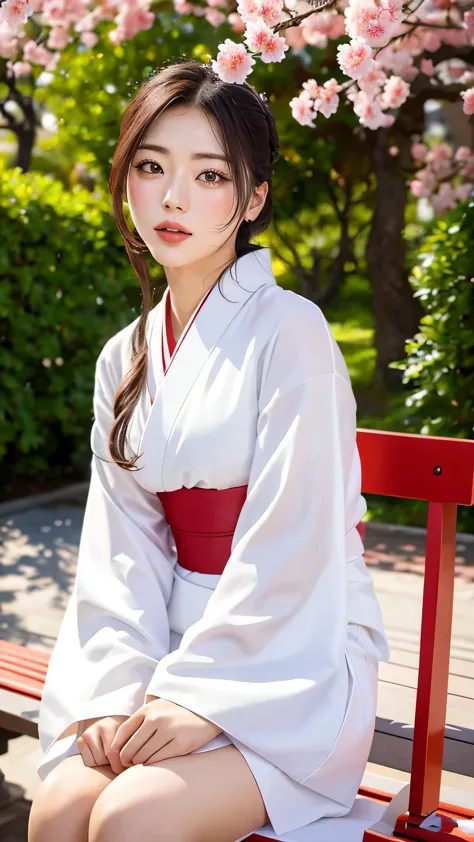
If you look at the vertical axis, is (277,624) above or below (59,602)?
above

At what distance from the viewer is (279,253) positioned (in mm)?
9289

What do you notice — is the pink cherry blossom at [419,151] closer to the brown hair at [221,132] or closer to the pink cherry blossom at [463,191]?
the pink cherry blossom at [463,191]

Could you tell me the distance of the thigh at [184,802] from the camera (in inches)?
63.9

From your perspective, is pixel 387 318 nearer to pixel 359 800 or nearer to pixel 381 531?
pixel 381 531

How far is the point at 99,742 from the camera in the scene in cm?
181

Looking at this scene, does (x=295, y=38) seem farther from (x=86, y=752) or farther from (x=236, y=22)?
(x=86, y=752)

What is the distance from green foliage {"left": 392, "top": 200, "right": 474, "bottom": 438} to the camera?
17.5 feet

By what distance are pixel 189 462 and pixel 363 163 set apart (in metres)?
6.64

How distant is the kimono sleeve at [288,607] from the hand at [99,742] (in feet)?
0.34

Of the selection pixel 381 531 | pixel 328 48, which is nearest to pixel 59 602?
pixel 381 531

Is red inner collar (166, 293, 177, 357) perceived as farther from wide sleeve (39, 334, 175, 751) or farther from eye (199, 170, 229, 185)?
eye (199, 170, 229, 185)

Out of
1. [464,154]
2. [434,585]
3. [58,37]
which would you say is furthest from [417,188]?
[434,585]

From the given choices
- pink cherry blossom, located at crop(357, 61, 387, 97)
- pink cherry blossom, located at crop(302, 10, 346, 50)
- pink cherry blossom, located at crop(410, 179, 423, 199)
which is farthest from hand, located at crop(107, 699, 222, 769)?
pink cherry blossom, located at crop(410, 179, 423, 199)

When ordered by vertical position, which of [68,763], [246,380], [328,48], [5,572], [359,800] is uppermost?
[328,48]
